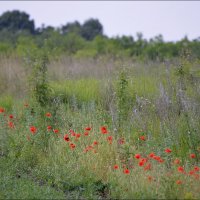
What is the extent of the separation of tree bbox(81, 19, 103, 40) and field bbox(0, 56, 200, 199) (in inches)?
1381

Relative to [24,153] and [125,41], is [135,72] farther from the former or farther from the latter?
[125,41]

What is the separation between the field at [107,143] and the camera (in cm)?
564

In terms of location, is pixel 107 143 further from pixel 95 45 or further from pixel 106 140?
pixel 95 45

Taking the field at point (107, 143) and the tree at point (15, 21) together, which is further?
the tree at point (15, 21)

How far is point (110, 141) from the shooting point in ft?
23.3

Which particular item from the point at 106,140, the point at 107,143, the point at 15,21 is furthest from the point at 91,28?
the point at 107,143

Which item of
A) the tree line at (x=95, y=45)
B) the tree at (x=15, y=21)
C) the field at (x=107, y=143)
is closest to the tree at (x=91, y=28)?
the tree line at (x=95, y=45)

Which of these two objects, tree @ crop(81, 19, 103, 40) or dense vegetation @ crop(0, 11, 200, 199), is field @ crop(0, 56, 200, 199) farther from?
tree @ crop(81, 19, 103, 40)

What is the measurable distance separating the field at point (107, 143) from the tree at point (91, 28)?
35074mm

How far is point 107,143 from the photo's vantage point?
7.08 meters

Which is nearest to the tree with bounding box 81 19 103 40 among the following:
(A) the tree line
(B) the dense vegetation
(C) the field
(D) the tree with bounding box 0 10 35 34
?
(A) the tree line

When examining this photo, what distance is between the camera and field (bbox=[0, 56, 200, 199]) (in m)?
5.64

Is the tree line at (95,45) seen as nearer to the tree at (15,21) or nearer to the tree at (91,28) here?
the tree at (15,21)

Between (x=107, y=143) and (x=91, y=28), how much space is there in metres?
40.9
